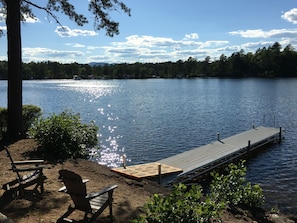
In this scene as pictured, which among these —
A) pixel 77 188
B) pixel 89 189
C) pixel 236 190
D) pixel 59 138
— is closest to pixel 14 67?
pixel 59 138

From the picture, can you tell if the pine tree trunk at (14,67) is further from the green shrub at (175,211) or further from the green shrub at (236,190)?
the green shrub at (175,211)

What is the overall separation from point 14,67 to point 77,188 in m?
7.56

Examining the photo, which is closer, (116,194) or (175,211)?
(175,211)

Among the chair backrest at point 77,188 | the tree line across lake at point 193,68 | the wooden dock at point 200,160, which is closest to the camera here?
the chair backrest at point 77,188

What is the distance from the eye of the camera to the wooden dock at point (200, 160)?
475 inches

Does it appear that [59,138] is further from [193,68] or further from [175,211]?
[193,68]

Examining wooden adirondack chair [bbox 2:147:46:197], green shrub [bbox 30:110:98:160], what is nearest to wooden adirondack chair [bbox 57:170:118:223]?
wooden adirondack chair [bbox 2:147:46:197]

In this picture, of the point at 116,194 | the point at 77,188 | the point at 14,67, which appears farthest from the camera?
the point at 14,67

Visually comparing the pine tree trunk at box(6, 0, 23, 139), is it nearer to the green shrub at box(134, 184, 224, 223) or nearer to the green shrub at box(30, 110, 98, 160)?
the green shrub at box(30, 110, 98, 160)

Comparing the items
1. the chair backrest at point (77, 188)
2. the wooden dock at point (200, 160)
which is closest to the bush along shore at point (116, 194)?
the chair backrest at point (77, 188)

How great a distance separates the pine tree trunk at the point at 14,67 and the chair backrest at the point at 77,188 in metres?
7.05

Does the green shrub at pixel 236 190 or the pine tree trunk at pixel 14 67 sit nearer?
the green shrub at pixel 236 190

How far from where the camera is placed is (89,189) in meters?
6.89

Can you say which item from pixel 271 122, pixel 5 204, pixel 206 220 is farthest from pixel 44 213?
pixel 271 122
